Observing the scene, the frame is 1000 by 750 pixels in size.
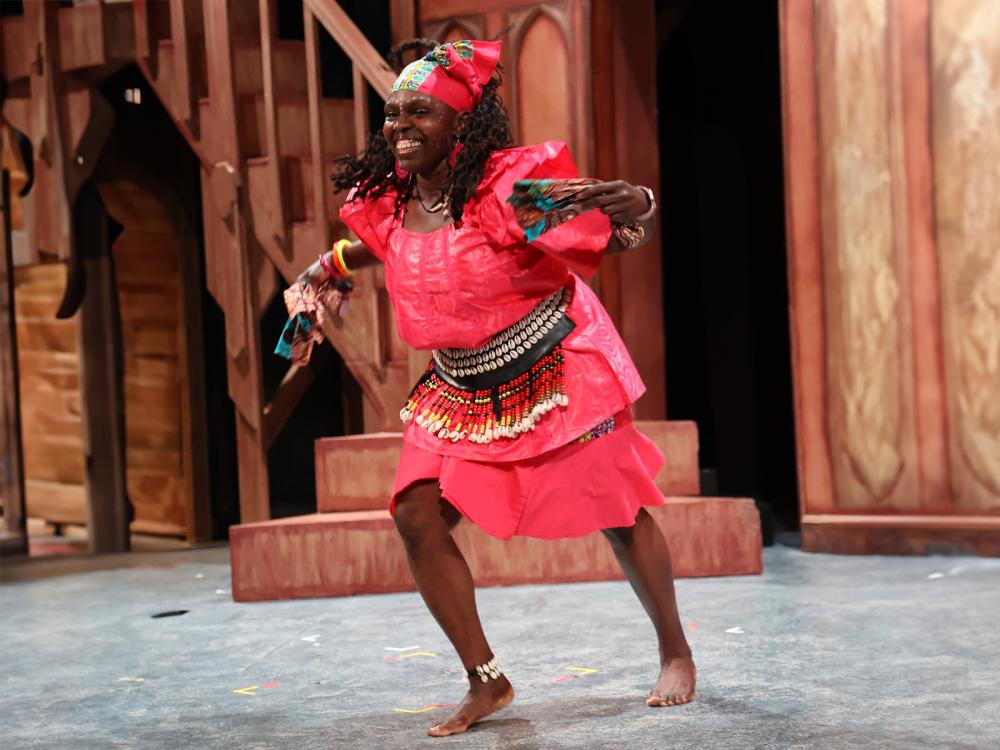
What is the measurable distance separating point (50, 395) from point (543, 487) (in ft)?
20.6

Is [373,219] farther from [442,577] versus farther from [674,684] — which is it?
[674,684]

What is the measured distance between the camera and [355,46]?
5387mm

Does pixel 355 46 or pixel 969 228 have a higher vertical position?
pixel 355 46

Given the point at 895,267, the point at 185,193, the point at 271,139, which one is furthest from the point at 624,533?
the point at 185,193

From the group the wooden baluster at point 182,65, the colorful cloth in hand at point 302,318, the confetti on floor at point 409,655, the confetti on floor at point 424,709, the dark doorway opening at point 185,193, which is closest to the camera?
the confetti on floor at point 424,709

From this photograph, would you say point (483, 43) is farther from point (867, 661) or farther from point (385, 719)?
point (867, 661)

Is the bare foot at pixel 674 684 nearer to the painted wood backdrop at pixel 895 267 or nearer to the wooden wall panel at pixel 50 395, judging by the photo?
the painted wood backdrop at pixel 895 267

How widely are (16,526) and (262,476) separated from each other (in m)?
1.29

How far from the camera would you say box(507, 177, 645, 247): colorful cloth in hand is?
110 inches

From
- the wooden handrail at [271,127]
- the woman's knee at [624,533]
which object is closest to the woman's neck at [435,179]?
the woman's knee at [624,533]

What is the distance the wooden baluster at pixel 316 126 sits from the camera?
5.50 metres

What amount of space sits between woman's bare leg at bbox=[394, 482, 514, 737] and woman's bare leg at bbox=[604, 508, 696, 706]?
0.35 m

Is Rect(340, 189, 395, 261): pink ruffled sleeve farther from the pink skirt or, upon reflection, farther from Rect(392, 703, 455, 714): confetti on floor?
Rect(392, 703, 455, 714): confetti on floor

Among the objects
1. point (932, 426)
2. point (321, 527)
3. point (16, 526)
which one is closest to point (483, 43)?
point (321, 527)
